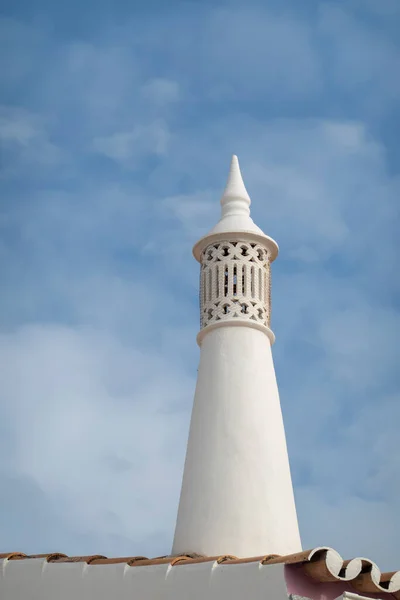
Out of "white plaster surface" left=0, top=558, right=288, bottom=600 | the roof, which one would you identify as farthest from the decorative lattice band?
"white plaster surface" left=0, top=558, right=288, bottom=600

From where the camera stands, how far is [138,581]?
39.4ft

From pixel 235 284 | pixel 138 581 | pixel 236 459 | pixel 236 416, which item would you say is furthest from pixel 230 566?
pixel 235 284

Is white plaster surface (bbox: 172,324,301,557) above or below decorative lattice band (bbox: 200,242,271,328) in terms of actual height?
below

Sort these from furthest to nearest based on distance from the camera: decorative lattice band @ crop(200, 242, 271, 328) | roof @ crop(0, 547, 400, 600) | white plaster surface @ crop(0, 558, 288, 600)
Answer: decorative lattice band @ crop(200, 242, 271, 328) < white plaster surface @ crop(0, 558, 288, 600) < roof @ crop(0, 547, 400, 600)

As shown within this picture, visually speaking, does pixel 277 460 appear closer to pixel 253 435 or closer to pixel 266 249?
pixel 253 435

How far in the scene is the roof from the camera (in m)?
11.0

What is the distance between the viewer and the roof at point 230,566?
11.0 metres

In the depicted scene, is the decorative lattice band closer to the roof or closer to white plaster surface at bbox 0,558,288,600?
the roof

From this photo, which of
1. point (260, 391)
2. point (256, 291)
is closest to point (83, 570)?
point (260, 391)

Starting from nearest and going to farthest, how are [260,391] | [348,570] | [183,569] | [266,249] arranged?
1. [348,570]
2. [183,569]
3. [260,391]
4. [266,249]

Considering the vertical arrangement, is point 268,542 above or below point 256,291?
below

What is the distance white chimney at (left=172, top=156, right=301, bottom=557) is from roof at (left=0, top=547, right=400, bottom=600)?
5.32 feet

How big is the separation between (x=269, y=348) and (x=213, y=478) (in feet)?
6.63

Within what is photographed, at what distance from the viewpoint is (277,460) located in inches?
561
